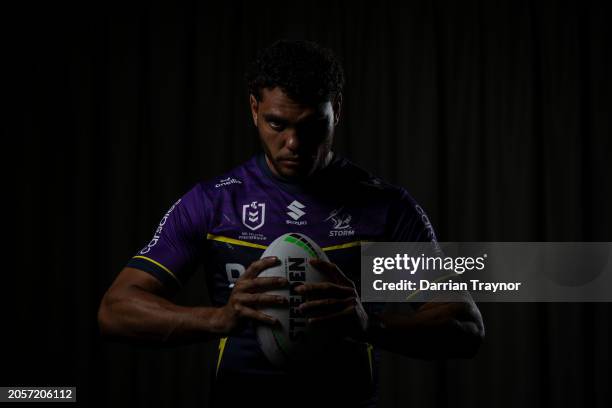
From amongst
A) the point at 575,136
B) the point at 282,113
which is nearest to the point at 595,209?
the point at 575,136

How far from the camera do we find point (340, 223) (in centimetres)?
130

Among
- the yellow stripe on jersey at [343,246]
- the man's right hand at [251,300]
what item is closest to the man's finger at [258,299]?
the man's right hand at [251,300]

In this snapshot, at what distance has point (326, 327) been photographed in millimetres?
1120

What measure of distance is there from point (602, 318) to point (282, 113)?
6.58ft

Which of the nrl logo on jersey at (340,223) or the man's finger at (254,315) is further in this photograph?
the nrl logo on jersey at (340,223)

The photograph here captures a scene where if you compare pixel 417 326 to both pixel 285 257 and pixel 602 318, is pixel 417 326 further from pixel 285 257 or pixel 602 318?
pixel 602 318

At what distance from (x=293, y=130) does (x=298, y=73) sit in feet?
0.38

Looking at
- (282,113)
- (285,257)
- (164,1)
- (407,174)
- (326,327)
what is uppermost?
(164,1)

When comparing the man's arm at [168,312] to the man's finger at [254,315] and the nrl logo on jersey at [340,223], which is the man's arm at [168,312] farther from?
the nrl logo on jersey at [340,223]

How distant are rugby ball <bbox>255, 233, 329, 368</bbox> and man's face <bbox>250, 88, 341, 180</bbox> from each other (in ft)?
0.58

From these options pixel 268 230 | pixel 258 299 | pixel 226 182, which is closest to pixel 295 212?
pixel 268 230

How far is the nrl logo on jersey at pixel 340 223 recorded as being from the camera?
1.29m

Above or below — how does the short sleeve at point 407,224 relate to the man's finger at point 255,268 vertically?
above

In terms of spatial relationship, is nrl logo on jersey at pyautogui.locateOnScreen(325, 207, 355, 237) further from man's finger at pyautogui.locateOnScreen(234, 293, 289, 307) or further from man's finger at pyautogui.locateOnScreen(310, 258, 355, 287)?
man's finger at pyautogui.locateOnScreen(234, 293, 289, 307)
